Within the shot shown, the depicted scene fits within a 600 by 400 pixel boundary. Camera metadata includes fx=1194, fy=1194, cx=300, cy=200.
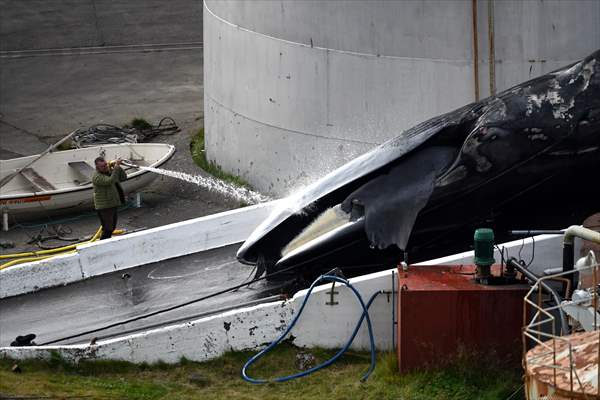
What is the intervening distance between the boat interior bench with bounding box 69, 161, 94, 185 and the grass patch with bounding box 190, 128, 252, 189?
230cm

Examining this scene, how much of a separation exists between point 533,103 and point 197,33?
23.0 m

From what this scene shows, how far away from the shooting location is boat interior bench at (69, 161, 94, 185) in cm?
2244

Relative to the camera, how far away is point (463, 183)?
13.7 m

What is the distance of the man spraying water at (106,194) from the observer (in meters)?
17.9

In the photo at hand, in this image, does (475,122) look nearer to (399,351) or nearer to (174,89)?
(399,351)

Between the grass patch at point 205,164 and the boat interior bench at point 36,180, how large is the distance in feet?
10.3

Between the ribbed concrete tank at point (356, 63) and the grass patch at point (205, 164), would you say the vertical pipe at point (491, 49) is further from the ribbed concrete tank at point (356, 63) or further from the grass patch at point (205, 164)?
the grass patch at point (205, 164)

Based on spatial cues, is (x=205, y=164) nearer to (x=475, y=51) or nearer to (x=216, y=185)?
(x=216, y=185)

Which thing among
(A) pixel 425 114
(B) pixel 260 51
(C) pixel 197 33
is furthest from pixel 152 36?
(A) pixel 425 114

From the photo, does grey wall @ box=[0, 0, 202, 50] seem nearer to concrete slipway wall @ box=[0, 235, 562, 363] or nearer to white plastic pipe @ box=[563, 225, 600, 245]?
concrete slipway wall @ box=[0, 235, 562, 363]

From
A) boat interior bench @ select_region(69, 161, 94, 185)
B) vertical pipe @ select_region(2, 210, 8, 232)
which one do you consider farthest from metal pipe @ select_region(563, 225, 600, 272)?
boat interior bench @ select_region(69, 161, 94, 185)

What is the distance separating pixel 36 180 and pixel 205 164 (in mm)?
3441

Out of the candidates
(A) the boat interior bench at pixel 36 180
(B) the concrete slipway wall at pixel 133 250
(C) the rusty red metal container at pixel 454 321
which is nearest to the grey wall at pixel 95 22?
(A) the boat interior bench at pixel 36 180

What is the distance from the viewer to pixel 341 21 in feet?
62.9
